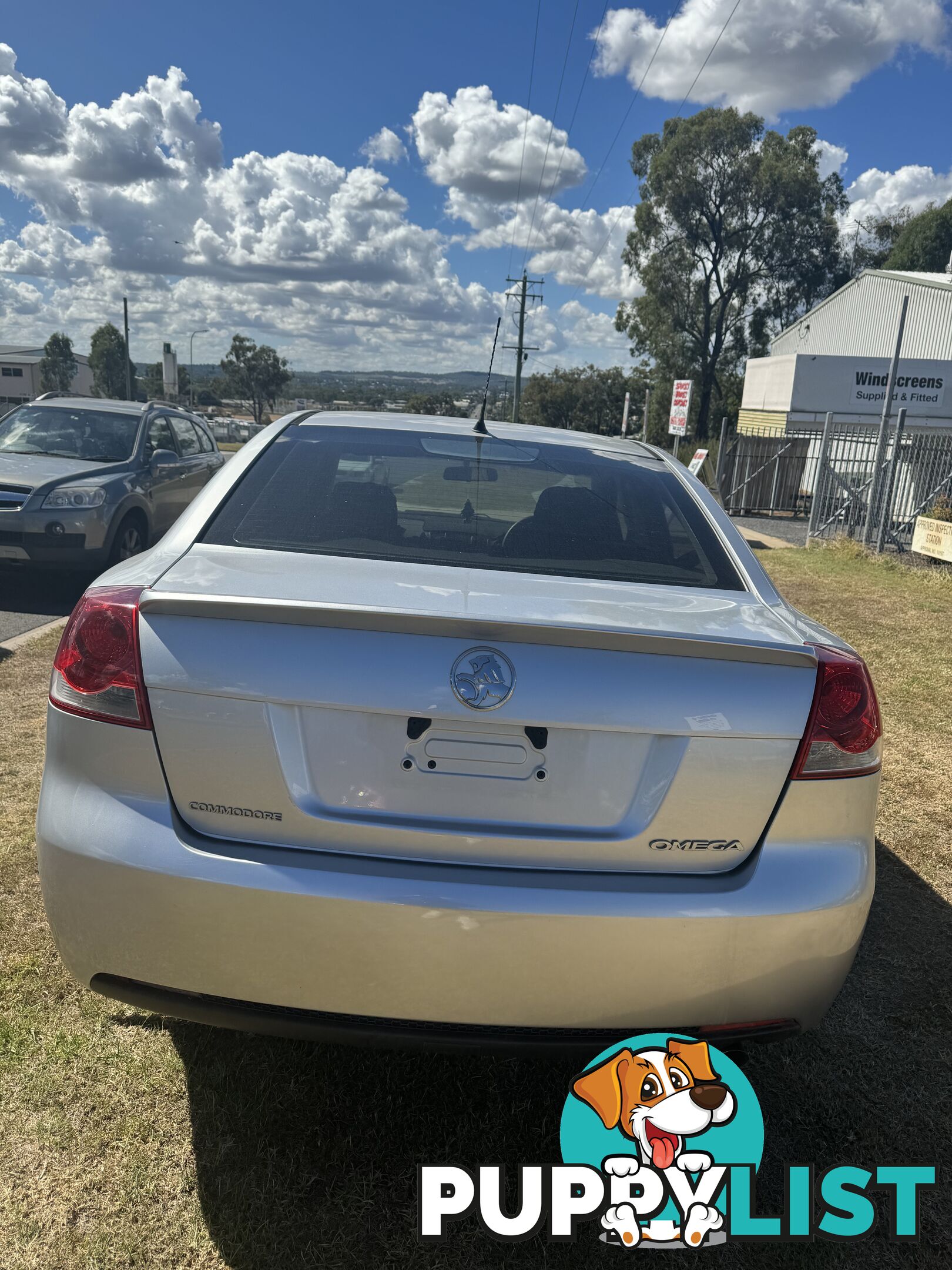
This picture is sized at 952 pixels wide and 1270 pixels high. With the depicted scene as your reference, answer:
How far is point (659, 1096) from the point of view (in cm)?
207

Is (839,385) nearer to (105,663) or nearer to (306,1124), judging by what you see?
(306,1124)

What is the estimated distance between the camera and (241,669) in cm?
194

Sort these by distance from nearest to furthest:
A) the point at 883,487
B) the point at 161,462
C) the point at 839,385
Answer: the point at 161,462, the point at 883,487, the point at 839,385

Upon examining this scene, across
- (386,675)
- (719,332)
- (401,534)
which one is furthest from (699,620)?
(719,332)

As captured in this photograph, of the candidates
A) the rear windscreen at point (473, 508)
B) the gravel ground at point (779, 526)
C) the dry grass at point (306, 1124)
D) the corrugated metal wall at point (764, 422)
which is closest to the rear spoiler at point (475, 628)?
the rear windscreen at point (473, 508)

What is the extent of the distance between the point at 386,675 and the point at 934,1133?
1930mm

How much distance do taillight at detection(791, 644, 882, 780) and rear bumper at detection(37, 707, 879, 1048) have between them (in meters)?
0.04

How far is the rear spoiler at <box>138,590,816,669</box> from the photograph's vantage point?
76.2 inches

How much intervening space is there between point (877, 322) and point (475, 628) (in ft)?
144

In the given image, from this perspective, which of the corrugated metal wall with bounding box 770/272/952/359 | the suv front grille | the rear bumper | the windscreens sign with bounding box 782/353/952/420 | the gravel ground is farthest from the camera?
the corrugated metal wall with bounding box 770/272/952/359

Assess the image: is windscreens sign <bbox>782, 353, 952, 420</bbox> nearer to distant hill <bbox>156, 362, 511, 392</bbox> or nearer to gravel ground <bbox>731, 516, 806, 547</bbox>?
gravel ground <bbox>731, 516, 806, 547</bbox>

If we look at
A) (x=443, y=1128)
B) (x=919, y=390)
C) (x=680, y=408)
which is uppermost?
(x=919, y=390)

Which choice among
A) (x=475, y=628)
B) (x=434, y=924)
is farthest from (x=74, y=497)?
(x=434, y=924)

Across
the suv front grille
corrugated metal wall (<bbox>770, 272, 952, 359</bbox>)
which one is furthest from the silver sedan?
corrugated metal wall (<bbox>770, 272, 952, 359</bbox>)
